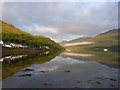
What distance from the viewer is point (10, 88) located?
10.9 m

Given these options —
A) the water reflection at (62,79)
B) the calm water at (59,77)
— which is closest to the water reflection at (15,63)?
the calm water at (59,77)

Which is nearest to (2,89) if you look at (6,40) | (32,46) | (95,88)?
(95,88)

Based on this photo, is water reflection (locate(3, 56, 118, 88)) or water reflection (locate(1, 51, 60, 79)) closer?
water reflection (locate(3, 56, 118, 88))

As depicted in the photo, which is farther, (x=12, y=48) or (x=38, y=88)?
(x=12, y=48)

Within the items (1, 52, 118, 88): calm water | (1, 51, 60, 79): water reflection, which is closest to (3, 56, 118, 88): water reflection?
(1, 52, 118, 88): calm water

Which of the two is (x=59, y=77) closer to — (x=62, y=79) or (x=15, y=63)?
(x=62, y=79)

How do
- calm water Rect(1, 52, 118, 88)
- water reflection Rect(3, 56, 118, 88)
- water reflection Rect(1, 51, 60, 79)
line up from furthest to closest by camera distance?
1. water reflection Rect(1, 51, 60, 79)
2. calm water Rect(1, 52, 118, 88)
3. water reflection Rect(3, 56, 118, 88)

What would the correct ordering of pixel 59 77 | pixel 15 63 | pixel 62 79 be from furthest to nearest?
pixel 15 63, pixel 59 77, pixel 62 79

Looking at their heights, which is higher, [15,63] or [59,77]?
[15,63]

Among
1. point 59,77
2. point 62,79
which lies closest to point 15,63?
point 59,77

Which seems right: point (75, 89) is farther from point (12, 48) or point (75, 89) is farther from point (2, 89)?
point (12, 48)

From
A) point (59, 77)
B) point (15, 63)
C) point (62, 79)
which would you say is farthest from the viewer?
point (15, 63)

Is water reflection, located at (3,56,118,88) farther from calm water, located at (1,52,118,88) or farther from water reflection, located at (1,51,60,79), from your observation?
water reflection, located at (1,51,60,79)

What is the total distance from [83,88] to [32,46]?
123 meters
